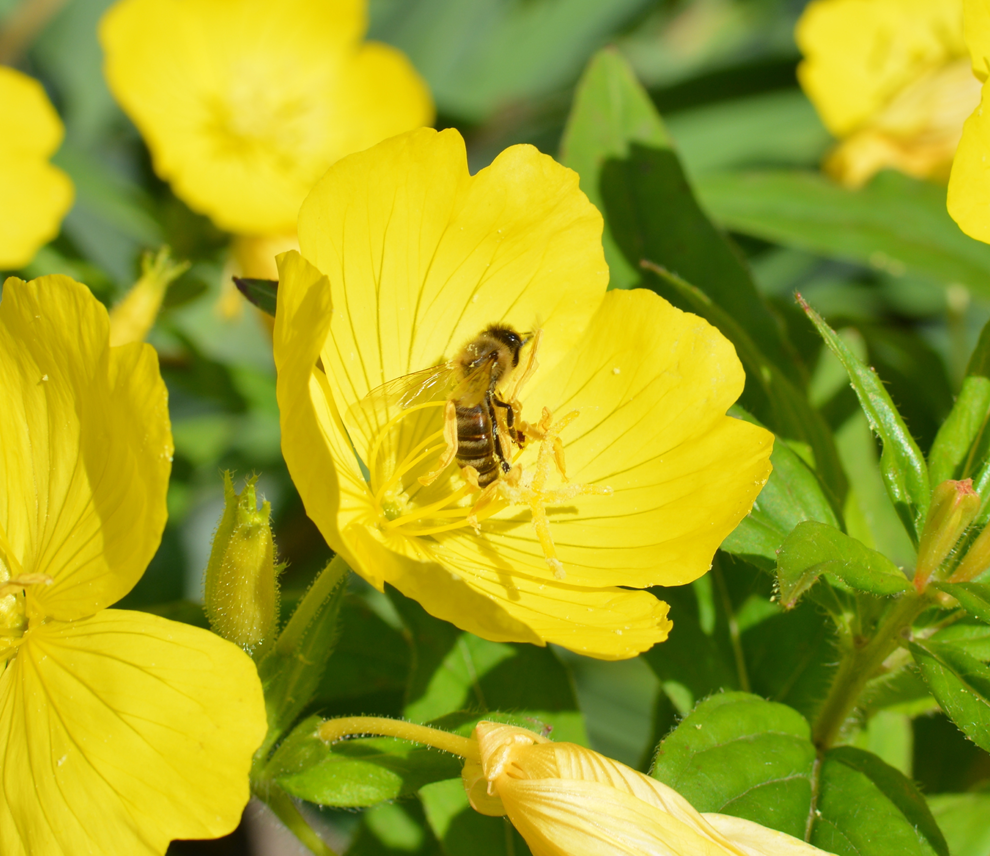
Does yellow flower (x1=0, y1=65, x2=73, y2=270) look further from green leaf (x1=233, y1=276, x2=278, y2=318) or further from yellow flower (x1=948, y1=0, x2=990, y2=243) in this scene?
yellow flower (x1=948, y1=0, x2=990, y2=243)

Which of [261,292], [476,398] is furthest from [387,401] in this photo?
[261,292]

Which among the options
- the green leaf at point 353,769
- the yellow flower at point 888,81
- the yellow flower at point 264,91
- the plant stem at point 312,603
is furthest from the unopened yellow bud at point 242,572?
the yellow flower at point 888,81

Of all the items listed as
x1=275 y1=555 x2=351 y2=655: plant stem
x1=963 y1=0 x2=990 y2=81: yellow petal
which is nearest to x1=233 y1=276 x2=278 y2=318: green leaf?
x1=275 y1=555 x2=351 y2=655: plant stem

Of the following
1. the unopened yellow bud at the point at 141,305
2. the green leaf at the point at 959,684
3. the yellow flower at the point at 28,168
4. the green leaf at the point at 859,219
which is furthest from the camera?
the yellow flower at the point at 28,168

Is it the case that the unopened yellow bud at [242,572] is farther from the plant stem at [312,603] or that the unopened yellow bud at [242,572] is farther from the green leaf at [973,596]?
the green leaf at [973,596]

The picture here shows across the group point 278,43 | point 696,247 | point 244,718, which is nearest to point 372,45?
point 278,43

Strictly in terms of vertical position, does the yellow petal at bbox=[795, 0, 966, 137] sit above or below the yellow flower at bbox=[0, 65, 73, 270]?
above

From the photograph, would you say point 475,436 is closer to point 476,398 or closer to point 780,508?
point 476,398
